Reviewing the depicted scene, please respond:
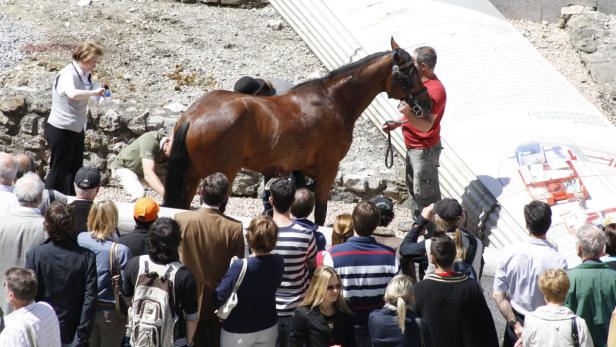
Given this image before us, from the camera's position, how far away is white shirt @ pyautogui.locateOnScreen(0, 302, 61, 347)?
5.80 meters

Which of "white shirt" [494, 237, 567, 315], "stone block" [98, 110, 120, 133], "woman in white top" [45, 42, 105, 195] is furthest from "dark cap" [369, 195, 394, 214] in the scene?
"stone block" [98, 110, 120, 133]

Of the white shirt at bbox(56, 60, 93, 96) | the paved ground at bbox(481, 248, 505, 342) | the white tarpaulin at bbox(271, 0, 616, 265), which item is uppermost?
the white shirt at bbox(56, 60, 93, 96)

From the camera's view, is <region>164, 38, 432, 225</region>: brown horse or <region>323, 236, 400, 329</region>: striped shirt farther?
<region>164, 38, 432, 225</region>: brown horse

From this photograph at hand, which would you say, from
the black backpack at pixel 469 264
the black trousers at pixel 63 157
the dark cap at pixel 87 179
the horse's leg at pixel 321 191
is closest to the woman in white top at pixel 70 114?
the black trousers at pixel 63 157

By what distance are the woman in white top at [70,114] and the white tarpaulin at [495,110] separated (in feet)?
12.6

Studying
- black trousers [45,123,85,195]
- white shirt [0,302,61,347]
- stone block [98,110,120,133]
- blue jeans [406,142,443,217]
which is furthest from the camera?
stone block [98,110,120,133]

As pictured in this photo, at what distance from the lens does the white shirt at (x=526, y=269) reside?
684 cm

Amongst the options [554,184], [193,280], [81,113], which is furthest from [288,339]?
[554,184]

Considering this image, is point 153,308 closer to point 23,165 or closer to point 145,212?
point 145,212

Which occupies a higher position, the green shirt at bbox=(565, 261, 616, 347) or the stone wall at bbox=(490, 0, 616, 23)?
the green shirt at bbox=(565, 261, 616, 347)

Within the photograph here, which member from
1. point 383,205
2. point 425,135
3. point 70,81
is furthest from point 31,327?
point 425,135

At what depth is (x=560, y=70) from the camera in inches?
602

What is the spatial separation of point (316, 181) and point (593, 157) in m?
2.93

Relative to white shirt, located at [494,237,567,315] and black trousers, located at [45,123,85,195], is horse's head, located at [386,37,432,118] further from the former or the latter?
white shirt, located at [494,237,567,315]
